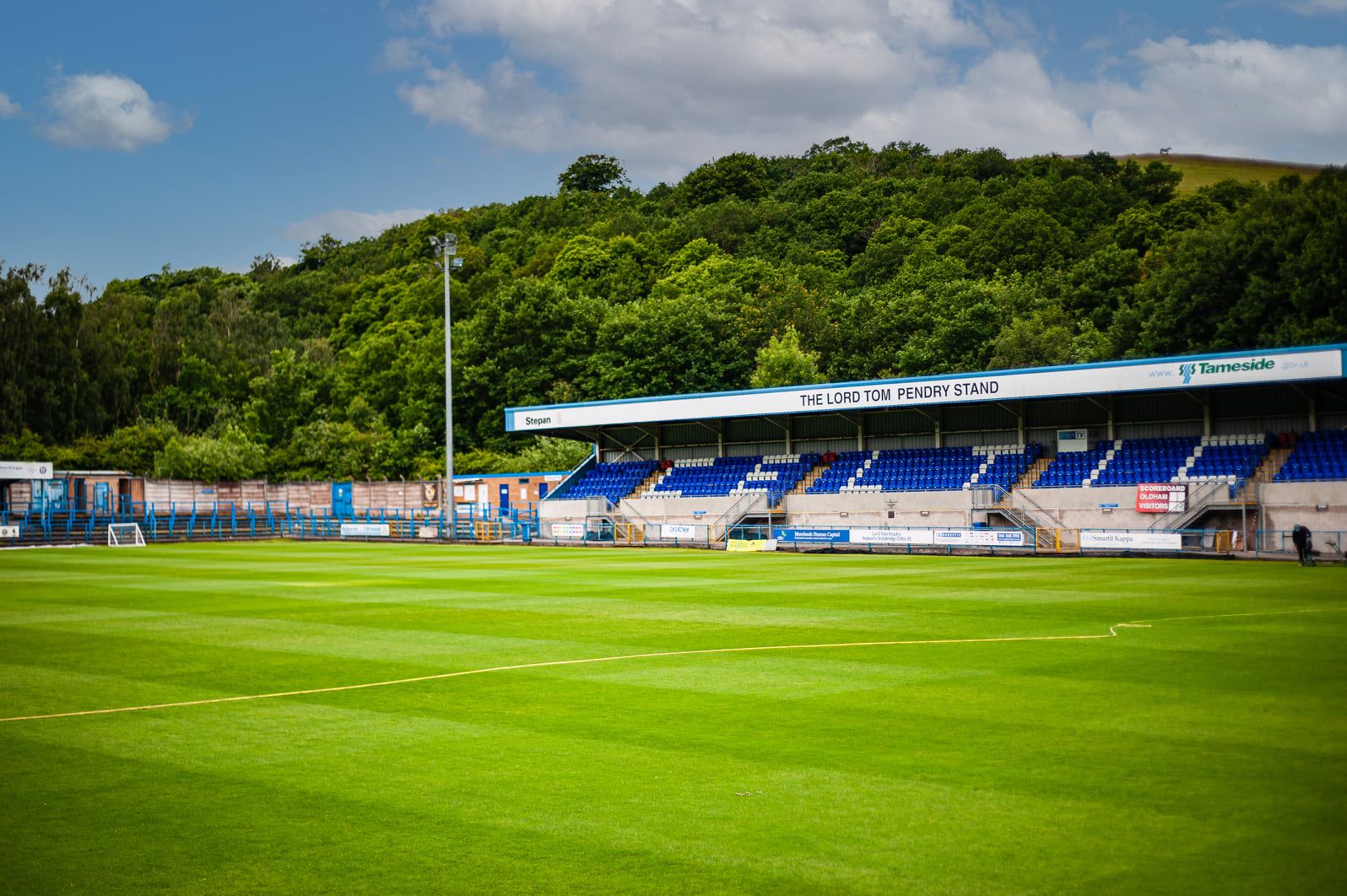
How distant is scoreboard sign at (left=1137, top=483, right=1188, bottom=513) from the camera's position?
141ft

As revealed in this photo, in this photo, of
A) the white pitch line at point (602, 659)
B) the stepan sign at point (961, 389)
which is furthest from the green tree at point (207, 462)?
the white pitch line at point (602, 659)

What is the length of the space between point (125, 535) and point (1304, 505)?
175ft

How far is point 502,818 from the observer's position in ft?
28.2

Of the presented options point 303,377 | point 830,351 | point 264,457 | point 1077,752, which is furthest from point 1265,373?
point 303,377

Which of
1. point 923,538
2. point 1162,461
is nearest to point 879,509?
point 923,538

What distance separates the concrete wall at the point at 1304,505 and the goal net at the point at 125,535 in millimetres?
50494

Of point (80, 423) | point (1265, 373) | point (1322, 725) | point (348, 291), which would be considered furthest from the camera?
point (348, 291)

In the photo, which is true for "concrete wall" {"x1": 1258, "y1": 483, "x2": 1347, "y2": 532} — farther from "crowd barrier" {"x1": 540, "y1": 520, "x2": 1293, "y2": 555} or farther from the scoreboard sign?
the scoreboard sign

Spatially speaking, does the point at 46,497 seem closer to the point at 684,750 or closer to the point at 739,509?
the point at 739,509

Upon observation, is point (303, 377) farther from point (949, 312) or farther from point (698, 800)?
point (698, 800)

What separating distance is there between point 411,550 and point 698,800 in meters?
43.3

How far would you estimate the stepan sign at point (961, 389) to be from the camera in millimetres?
42875

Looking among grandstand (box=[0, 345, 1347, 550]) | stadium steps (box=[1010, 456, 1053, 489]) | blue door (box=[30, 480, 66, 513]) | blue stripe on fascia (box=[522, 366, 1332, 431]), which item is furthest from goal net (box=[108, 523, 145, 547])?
stadium steps (box=[1010, 456, 1053, 489])

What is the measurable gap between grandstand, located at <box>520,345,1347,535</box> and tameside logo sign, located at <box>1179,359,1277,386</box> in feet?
0.20
